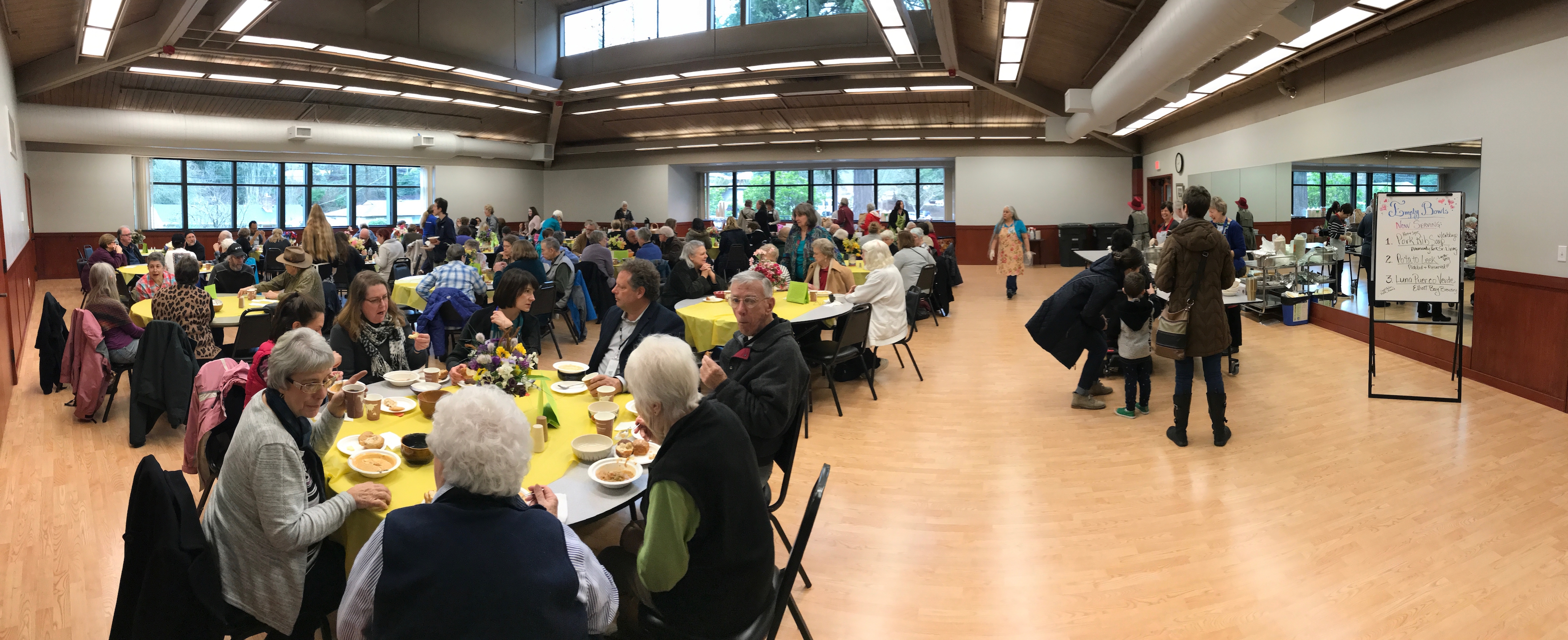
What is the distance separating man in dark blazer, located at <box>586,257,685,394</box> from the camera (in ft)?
13.9

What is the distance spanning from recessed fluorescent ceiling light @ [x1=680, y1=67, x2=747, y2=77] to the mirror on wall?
7.75m

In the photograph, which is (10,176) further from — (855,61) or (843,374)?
(855,61)

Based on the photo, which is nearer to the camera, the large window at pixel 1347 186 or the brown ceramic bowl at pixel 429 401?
the brown ceramic bowl at pixel 429 401

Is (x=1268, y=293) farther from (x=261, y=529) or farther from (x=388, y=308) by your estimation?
(x=261, y=529)

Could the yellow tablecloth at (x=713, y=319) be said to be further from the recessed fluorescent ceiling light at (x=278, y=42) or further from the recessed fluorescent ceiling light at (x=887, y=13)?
the recessed fluorescent ceiling light at (x=278, y=42)

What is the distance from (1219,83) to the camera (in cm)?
1004

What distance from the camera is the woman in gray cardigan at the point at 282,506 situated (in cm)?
222

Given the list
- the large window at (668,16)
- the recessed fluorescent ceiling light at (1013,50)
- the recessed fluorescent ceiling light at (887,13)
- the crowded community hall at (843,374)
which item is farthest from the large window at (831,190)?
the recessed fluorescent ceiling light at (887,13)

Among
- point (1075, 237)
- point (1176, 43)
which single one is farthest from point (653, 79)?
point (1075, 237)

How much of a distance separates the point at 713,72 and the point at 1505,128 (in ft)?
33.5

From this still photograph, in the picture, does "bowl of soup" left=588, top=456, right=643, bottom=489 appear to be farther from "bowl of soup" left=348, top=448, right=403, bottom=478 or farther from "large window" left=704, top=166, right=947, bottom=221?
"large window" left=704, top=166, right=947, bottom=221

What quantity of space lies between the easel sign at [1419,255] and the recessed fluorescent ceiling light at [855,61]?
7179 millimetres

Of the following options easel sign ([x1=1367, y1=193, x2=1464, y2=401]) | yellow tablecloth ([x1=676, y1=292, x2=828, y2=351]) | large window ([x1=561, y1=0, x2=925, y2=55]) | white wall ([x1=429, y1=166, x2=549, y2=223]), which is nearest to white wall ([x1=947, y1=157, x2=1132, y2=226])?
large window ([x1=561, y1=0, x2=925, y2=55])

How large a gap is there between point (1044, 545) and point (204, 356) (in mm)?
5865
